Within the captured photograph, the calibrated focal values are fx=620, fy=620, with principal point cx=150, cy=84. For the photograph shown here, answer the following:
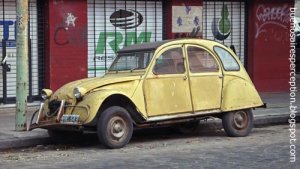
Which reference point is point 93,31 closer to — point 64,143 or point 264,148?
point 64,143

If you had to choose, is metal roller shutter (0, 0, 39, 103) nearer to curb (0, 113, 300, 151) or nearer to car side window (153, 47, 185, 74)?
curb (0, 113, 300, 151)

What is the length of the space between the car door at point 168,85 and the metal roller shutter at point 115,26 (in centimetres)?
510

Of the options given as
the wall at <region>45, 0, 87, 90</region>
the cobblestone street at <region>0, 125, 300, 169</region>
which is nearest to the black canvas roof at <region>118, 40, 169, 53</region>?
the cobblestone street at <region>0, 125, 300, 169</region>

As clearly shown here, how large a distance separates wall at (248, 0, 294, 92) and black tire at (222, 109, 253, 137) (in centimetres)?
652

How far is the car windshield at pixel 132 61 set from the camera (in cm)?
1067

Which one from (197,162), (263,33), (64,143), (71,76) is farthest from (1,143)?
(263,33)

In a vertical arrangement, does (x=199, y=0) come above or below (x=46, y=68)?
above

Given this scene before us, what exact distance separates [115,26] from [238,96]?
555 cm

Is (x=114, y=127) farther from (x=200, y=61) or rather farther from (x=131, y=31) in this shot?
(x=131, y=31)

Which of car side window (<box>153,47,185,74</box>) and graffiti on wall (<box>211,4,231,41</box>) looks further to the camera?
graffiti on wall (<box>211,4,231,41</box>)

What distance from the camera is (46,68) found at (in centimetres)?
1492

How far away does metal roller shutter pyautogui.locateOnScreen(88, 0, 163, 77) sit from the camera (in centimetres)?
1556

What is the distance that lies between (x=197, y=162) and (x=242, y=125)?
9.66ft

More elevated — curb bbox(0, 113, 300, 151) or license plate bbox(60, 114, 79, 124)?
license plate bbox(60, 114, 79, 124)
